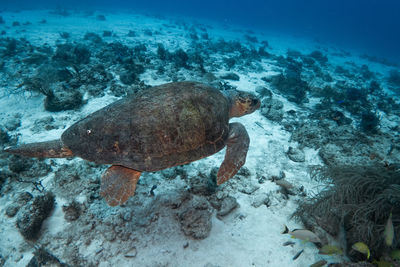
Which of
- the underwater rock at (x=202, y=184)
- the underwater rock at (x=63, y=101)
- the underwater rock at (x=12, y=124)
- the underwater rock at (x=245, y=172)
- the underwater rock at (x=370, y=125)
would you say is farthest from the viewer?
the underwater rock at (x=370, y=125)

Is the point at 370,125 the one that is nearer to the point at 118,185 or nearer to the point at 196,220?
the point at 196,220

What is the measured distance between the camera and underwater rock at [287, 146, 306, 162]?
5539 millimetres

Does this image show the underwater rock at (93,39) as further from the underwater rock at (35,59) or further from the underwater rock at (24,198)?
the underwater rock at (24,198)

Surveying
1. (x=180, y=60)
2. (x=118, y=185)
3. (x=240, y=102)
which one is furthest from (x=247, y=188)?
(x=180, y=60)

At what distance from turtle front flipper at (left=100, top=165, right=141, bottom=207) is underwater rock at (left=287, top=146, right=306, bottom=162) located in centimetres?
479

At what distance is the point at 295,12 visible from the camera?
11131 cm

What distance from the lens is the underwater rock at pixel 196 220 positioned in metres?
3.37

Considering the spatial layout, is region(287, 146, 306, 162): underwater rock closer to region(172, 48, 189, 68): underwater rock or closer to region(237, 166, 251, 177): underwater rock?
region(237, 166, 251, 177): underwater rock

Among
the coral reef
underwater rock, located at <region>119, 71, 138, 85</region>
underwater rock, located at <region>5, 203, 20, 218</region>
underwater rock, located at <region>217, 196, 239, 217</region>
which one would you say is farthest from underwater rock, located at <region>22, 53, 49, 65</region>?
the coral reef

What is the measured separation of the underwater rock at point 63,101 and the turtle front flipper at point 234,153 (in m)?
6.45

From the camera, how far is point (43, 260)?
2.95m

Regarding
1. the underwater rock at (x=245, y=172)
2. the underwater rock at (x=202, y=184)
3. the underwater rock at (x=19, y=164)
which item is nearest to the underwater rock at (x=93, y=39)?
the underwater rock at (x=19, y=164)

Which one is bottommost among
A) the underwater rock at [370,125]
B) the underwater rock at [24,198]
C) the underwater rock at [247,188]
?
the underwater rock at [24,198]

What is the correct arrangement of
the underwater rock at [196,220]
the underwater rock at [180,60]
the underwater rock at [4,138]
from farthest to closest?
the underwater rock at [180,60] < the underwater rock at [4,138] < the underwater rock at [196,220]
